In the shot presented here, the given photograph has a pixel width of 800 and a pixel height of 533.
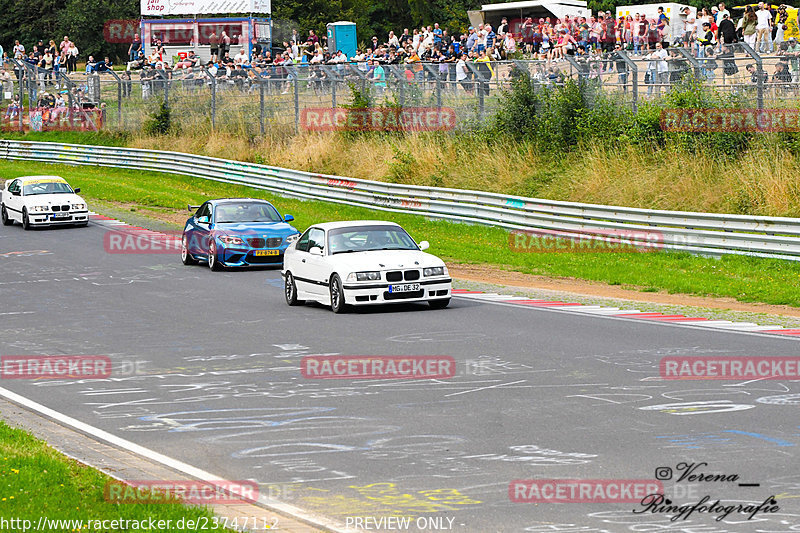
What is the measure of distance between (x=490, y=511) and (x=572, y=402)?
12.0 ft

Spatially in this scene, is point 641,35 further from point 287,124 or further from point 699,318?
point 699,318

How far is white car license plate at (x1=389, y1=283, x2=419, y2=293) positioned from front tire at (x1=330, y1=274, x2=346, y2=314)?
0.79 metres

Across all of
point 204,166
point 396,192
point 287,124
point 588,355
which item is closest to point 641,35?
point 396,192

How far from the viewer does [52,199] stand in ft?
106

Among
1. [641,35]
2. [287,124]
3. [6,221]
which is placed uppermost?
[641,35]

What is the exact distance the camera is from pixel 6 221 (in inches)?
1330

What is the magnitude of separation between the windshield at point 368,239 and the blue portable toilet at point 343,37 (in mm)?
38922

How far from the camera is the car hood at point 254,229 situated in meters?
24.3

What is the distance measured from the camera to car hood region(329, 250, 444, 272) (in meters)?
17.5

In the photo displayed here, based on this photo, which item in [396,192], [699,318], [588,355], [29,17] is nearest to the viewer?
[588,355]

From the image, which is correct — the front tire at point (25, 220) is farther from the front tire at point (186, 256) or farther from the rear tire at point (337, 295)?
the rear tire at point (337, 295)

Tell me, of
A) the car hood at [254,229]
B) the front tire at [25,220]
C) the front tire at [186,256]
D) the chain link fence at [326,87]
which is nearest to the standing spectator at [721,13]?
the chain link fence at [326,87]

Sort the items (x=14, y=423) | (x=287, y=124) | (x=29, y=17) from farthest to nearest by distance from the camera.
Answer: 1. (x=29, y=17)
2. (x=287, y=124)
3. (x=14, y=423)

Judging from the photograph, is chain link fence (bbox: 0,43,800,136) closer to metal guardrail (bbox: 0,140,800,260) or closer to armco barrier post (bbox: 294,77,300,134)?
armco barrier post (bbox: 294,77,300,134)
